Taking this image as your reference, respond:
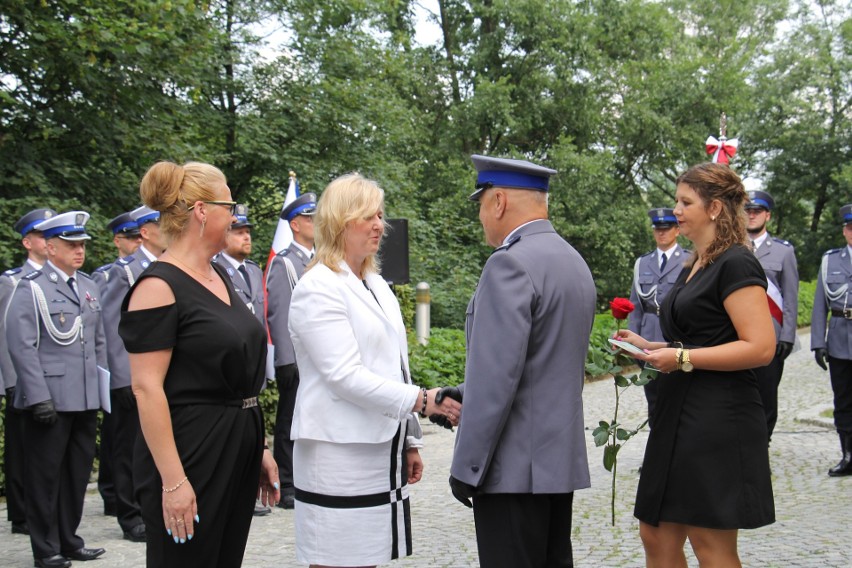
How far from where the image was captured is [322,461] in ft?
11.3

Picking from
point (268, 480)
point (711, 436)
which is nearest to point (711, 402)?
point (711, 436)

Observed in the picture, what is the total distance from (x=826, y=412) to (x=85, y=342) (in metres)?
8.64

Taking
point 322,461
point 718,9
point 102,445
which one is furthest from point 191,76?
point 718,9

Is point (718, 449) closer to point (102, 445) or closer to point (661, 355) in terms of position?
point (661, 355)

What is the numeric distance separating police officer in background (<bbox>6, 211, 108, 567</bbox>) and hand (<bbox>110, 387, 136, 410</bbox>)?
0.17 metres

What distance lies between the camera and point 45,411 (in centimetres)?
586

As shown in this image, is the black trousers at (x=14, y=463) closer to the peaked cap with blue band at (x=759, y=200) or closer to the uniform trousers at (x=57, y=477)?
the uniform trousers at (x=57, y=477)

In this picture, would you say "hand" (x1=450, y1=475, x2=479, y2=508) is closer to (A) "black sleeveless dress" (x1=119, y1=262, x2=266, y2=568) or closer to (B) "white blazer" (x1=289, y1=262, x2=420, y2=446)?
(B) "white blazer" (x1=289, y1=262, x2=420, y2=446)

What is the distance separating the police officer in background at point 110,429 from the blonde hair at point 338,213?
393 cm

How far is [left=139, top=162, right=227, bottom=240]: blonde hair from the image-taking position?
3316 mm

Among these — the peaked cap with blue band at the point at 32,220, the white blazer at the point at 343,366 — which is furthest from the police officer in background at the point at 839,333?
the peaked cap with blue band at the point at 32,220

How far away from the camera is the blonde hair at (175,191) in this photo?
3.32 metres

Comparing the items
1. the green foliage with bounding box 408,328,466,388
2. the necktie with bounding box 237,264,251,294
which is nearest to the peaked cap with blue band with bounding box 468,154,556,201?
the necktie with bounding box 237,264,251,294

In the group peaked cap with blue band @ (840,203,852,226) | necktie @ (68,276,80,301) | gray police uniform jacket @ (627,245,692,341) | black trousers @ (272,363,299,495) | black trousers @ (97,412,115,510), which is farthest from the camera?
gray police uniform jacket @ (627,245,692,341)
